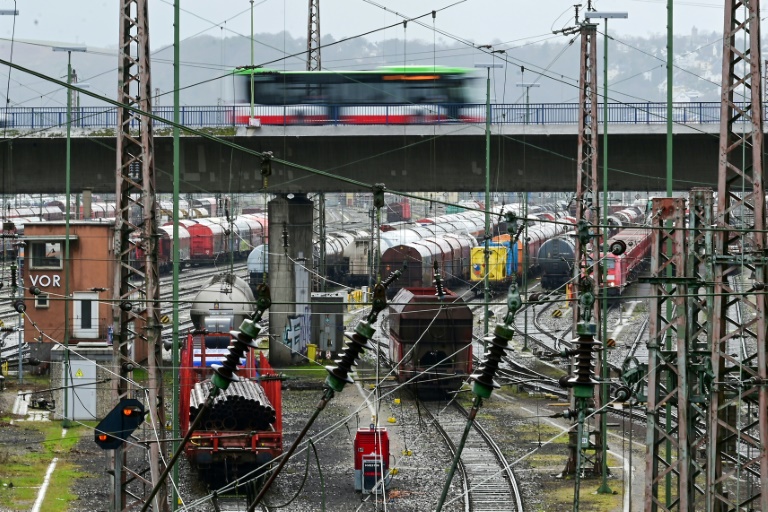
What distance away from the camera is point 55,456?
95.0 feet

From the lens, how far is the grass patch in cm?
2478

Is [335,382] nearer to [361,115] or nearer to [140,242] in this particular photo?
[140,242]

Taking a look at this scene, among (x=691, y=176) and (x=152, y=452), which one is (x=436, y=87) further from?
(x=152, y=452)

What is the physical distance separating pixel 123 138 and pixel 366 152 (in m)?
21.3

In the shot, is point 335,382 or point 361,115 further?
point 361,115

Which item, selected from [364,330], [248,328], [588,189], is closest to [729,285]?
[364,330]

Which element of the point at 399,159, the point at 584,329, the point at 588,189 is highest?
the point at 399,159

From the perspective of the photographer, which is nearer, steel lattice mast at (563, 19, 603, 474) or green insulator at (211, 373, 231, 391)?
green insulator at (211, 373, 231, 391)

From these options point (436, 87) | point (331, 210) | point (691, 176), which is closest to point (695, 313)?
point (691, 176)

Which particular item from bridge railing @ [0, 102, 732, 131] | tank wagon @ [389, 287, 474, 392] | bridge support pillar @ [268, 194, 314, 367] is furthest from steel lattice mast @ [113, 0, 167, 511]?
bridge support pillar @ [268, 194, 314, 367]

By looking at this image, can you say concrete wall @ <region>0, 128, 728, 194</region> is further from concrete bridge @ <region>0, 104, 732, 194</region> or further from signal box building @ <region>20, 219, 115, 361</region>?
signal box building @ <region>20, 219, 115, 361</region>

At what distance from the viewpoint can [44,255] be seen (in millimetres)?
41844

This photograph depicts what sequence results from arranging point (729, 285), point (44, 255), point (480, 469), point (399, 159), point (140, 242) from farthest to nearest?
point (44, 255), point (399, 159), point (480, 469), point (140, 242), point (729, 285)

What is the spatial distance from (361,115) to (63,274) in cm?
1126
